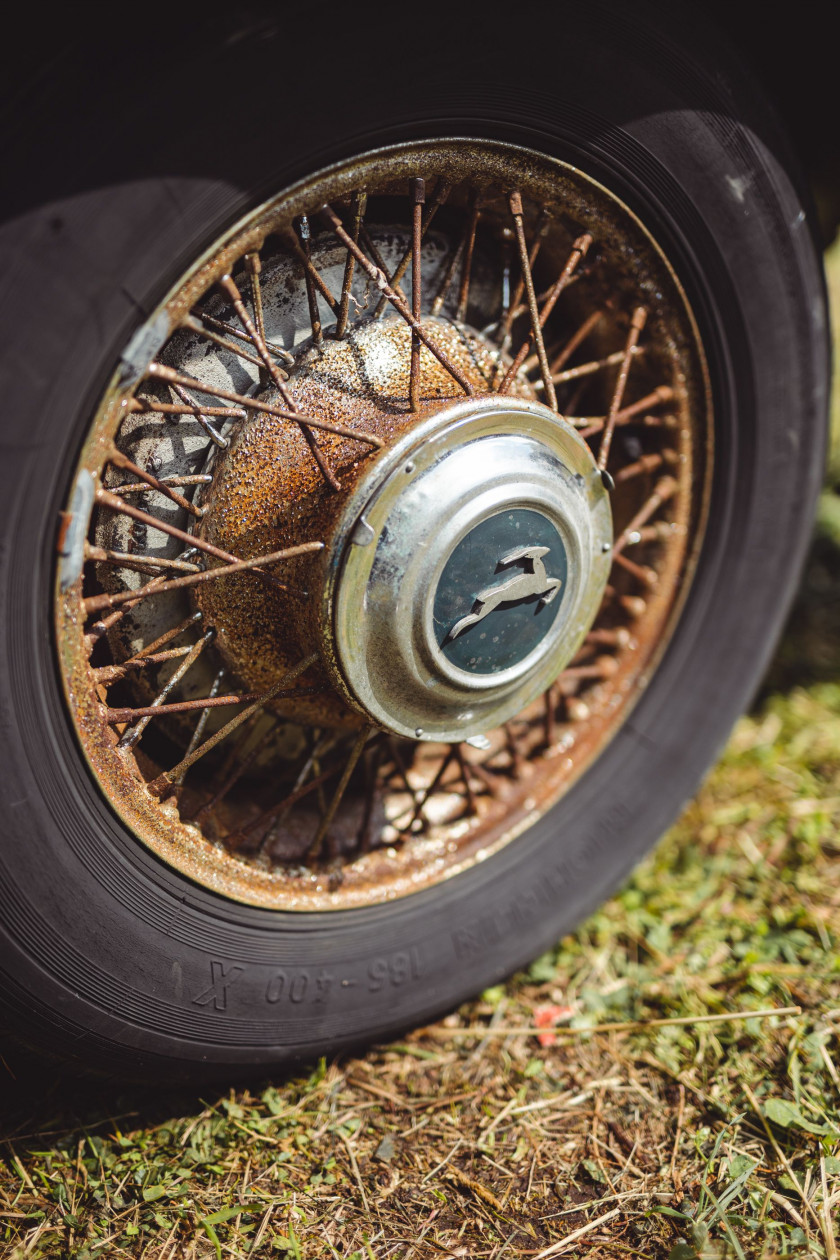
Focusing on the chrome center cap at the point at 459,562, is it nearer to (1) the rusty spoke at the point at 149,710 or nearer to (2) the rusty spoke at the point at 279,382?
(2) the rusty spoke at the point at 279,382

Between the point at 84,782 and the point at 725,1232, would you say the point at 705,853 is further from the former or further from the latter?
the point at 84,782

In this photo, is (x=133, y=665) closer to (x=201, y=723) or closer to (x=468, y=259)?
(x=201, y=723)

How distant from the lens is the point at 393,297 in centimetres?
120

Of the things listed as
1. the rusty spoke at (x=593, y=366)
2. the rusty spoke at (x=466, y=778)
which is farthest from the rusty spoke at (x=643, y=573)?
the rusty spoke at (x=466, y=778)

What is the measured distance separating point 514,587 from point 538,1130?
2.96ft

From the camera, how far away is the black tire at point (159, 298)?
37.4 inches

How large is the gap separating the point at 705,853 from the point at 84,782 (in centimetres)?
146

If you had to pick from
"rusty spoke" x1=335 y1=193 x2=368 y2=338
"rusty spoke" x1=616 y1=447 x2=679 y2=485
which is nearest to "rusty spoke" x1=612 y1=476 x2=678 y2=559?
"rusty spoke" x1=616 y1=447 x2=679 y2=485

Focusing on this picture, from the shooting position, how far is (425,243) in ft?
4.53

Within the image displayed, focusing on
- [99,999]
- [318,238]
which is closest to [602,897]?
[99,999]

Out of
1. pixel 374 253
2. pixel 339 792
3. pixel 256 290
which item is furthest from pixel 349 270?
pixel 339 792

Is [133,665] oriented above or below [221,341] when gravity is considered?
below

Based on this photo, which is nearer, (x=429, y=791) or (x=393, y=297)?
(x=393, y=297)

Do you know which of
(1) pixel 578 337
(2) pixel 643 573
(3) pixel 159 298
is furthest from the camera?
(2) pixel 643 573
